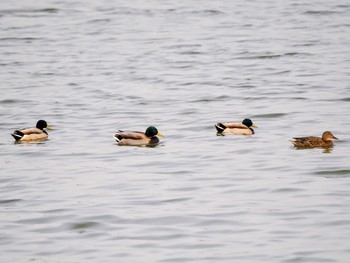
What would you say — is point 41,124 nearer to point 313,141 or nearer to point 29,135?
point 29,135

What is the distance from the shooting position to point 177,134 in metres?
23.3

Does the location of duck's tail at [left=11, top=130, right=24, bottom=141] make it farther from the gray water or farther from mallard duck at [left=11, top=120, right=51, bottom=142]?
the gray water

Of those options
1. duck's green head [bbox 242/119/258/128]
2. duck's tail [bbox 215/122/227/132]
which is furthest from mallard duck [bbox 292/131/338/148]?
duck's tail [bbox 215/122/227/132]

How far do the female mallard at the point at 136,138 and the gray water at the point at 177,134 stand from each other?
18cm

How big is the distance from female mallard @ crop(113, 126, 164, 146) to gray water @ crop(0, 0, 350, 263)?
0.60 feet

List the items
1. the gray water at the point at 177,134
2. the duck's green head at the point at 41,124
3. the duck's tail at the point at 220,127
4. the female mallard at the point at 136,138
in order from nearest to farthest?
the gray water at the point at 177,134 < the female mallard at the point at 136,138 < the duck's tail at the point at 220,127 < the duck's green head at the point at 41,124

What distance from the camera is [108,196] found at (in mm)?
17094

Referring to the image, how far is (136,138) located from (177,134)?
1637 millimetres

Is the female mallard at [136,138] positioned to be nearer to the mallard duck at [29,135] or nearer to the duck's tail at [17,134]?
the mallard duck at [29,135]

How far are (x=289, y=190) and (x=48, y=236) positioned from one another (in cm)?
444

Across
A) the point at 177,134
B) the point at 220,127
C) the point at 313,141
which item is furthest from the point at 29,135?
the point at 313,141

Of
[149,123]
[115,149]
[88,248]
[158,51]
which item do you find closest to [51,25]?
[158,51]

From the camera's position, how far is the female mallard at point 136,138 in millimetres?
21875

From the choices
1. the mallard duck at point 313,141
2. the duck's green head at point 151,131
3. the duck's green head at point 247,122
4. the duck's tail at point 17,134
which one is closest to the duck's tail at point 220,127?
the duck's green head at point 247,122
